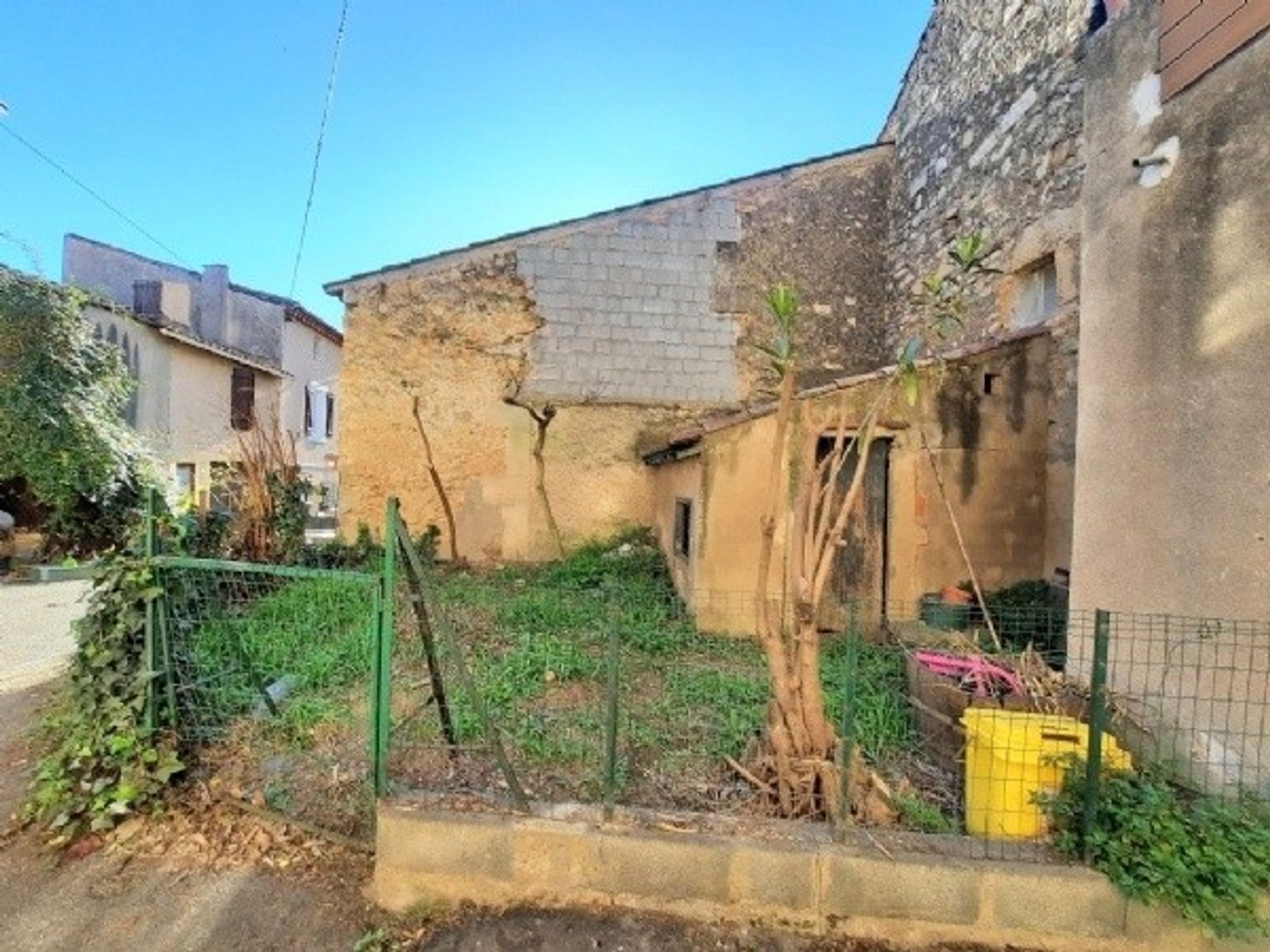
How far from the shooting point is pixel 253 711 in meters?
4.38

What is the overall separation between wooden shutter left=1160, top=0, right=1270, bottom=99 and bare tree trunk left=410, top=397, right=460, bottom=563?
8826mm

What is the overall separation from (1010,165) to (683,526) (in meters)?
5.45

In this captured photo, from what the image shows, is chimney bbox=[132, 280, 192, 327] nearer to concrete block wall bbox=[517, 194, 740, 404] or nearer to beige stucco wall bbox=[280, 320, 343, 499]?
beige stucco wall bbox=[280, 320, 343, 499]

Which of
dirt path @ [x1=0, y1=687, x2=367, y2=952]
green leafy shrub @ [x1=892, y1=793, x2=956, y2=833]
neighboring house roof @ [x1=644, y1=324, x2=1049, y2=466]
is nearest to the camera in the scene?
dirt path @ [x1=0, y1=687, x2=367, y2=952]

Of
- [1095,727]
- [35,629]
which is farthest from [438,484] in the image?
[1095,727]

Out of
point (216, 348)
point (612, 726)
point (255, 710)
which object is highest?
point (216, 348)

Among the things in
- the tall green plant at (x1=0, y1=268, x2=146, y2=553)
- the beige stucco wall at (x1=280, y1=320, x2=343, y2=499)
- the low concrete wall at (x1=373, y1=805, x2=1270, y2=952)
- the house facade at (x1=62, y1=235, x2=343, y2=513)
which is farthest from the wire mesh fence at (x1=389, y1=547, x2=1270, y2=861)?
the beige stucco wall at (x1=280, y1=320, x2=343, y2=499)

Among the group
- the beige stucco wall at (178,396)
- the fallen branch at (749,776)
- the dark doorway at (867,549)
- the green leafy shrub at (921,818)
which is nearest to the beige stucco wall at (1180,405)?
the green leafy shrub at (921,818)

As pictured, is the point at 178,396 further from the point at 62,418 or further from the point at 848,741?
the point at 848,741

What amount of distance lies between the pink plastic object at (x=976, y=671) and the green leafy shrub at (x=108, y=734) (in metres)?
4.61

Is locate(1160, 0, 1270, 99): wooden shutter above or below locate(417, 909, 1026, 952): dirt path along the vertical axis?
above

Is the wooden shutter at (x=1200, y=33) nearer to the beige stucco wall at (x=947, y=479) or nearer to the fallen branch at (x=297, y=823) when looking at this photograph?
the beige stucco wall at (x=947, y=479)

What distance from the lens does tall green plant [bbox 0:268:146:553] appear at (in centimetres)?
1195

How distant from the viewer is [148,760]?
351 cm
